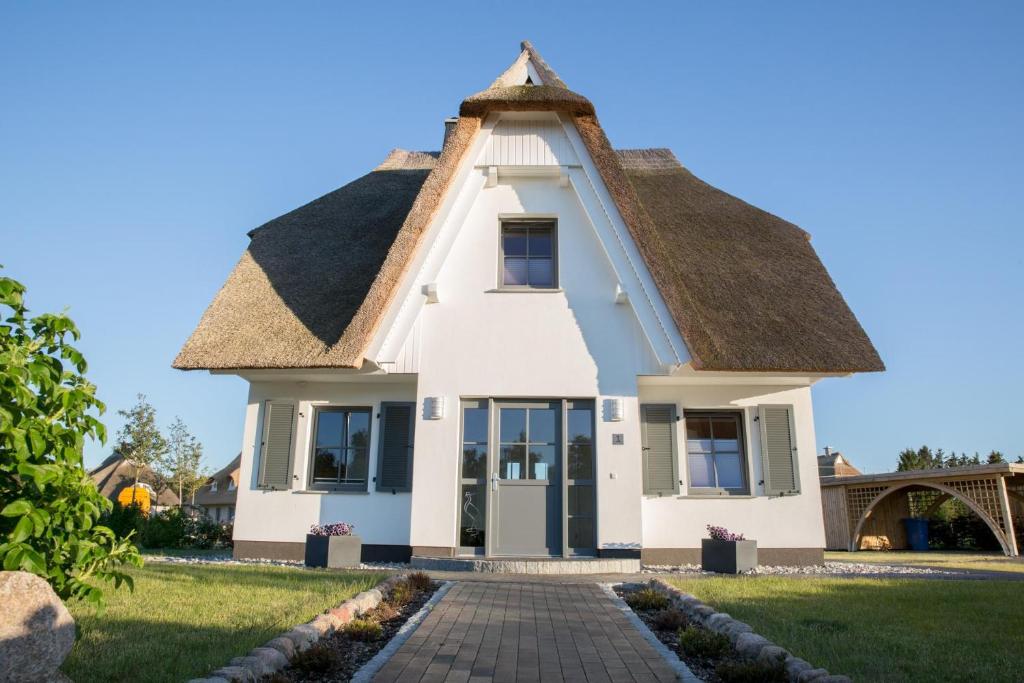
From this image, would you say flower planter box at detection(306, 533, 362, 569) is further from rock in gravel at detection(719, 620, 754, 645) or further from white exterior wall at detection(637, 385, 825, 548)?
rock in gravel at detection(719, 620, 754, 645)

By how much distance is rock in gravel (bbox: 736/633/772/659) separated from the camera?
4271 mm

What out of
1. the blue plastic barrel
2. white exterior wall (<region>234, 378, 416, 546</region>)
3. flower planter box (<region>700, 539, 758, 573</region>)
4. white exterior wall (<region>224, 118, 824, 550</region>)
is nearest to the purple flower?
white exterior wall (<region>224, 118, 824, 550</region>)

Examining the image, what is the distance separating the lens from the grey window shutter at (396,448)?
10.6 metres

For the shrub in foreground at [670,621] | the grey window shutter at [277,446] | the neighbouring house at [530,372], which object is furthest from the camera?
the grey window shutter at [277,446]

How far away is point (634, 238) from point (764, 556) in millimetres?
5161

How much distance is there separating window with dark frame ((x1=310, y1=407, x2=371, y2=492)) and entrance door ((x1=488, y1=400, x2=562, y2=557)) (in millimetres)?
2276

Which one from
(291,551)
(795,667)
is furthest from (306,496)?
(795,667)

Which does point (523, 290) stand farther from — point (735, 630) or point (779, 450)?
point (735, 630)

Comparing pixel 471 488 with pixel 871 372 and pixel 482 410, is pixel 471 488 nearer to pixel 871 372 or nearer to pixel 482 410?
pixel 482 410

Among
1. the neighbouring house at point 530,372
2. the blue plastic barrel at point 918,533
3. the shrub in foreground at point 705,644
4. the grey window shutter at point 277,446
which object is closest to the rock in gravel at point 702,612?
the shrub in foreground at point 705,644

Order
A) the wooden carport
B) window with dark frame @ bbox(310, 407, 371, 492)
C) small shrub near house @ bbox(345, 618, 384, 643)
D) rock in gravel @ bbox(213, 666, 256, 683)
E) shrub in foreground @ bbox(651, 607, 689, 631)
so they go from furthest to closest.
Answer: the wooden carport
window with dark frame @ bbox(310, 407, 371, 492)
shrub in foreground @ bbox(651, 607, 689, 631)
small shrub near house @ bbox(345, 618, 384, 643)
rock in gravel @ bbox(213, 666, 256, 683)

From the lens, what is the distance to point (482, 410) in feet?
33.4

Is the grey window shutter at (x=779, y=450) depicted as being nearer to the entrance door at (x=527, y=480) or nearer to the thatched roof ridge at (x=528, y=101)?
the entrance door at (x=527, y=480)

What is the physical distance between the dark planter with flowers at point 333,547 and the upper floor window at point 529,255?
14.1ft
